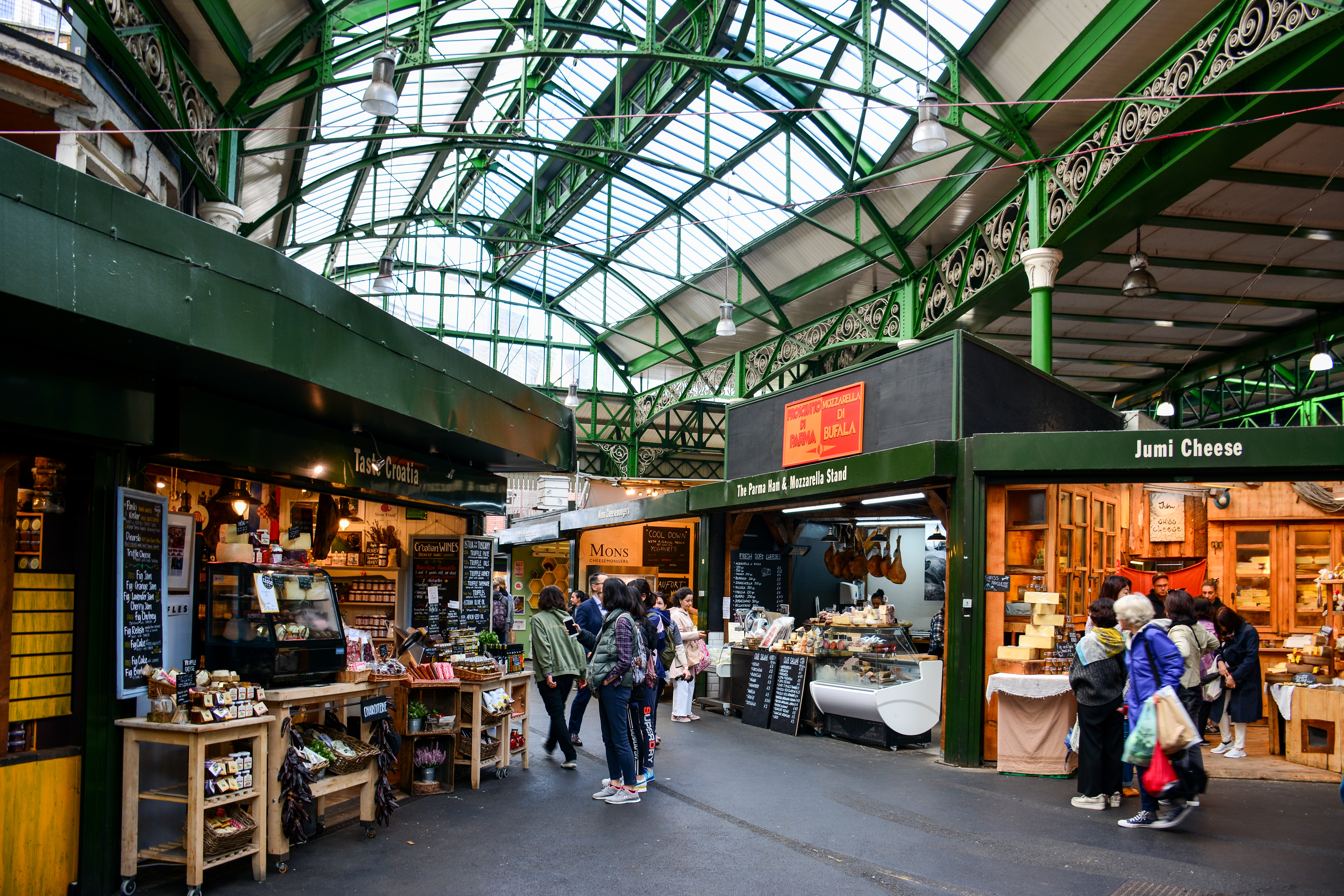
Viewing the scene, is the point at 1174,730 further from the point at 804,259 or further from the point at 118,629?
the point at 804,259

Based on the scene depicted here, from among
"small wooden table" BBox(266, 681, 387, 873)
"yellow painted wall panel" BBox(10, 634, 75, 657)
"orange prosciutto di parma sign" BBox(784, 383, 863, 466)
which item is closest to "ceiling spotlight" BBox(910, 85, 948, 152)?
"orange prosciutto di parma sign" BBox(784, 383, 863, 466)

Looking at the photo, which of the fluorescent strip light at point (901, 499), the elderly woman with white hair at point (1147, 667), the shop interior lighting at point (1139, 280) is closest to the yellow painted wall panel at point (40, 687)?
the elderly woman with white hair at point (1147, 667)

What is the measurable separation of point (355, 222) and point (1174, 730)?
21264 mm

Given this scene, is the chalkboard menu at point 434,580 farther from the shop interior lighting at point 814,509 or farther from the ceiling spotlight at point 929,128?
the ceiling spotlight at point 929,128

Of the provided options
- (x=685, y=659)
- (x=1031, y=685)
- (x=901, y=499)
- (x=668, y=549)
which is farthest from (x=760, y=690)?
(x=668, y=549)

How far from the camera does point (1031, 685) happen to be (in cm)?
836

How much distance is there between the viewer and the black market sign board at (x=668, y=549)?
17875 mm

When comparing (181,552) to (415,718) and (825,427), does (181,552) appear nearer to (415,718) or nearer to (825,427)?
(415,718)

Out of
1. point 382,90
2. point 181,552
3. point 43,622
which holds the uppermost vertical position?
point 382,90

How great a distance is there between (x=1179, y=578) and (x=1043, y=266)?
496 cm

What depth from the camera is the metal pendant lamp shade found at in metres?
9.93

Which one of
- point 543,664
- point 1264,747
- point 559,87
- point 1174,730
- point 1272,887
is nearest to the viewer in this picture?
point 1272,887

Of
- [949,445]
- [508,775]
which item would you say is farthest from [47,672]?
[949,445]

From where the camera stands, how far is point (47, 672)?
16.3ft
